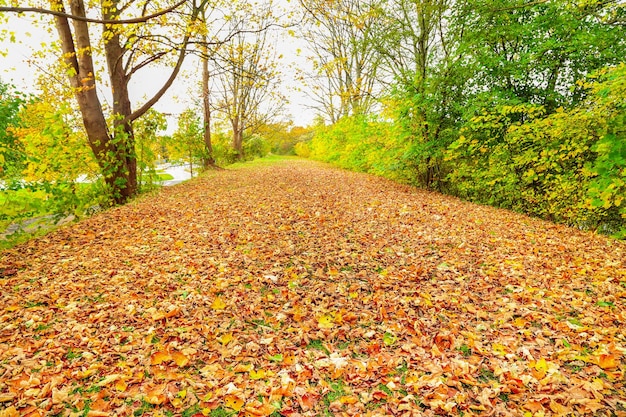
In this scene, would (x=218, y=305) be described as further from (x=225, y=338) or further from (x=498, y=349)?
(x=498, y=349)

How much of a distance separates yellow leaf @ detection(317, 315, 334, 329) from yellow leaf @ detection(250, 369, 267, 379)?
2.47 feet

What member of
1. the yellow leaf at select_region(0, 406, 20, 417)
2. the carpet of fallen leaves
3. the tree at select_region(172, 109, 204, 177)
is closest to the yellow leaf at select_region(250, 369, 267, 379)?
the carpet of fallen leaves

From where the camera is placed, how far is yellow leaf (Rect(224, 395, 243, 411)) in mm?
2076

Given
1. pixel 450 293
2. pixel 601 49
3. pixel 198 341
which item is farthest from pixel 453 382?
pixel 601 49

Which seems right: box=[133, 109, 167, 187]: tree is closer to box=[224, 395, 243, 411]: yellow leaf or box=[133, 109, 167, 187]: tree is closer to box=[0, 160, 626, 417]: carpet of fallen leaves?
box=[0, 160, 626, 417]: carpet of fallen leaves

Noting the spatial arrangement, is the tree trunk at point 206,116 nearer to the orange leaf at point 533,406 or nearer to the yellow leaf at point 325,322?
the yellow leaf at point 325,322

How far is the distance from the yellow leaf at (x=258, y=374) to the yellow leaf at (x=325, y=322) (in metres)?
0.75

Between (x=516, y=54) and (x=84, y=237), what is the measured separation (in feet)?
33.8

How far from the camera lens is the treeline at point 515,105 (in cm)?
546

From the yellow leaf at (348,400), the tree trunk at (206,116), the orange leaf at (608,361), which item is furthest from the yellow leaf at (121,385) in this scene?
the tree trunk at (206,116)

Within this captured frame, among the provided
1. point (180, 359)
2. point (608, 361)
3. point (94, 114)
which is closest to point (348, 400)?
point (180, 359)

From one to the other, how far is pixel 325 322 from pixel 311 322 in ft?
0.46

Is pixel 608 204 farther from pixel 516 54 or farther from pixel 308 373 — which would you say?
pixel 308 373

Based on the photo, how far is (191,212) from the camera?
6.53 m
